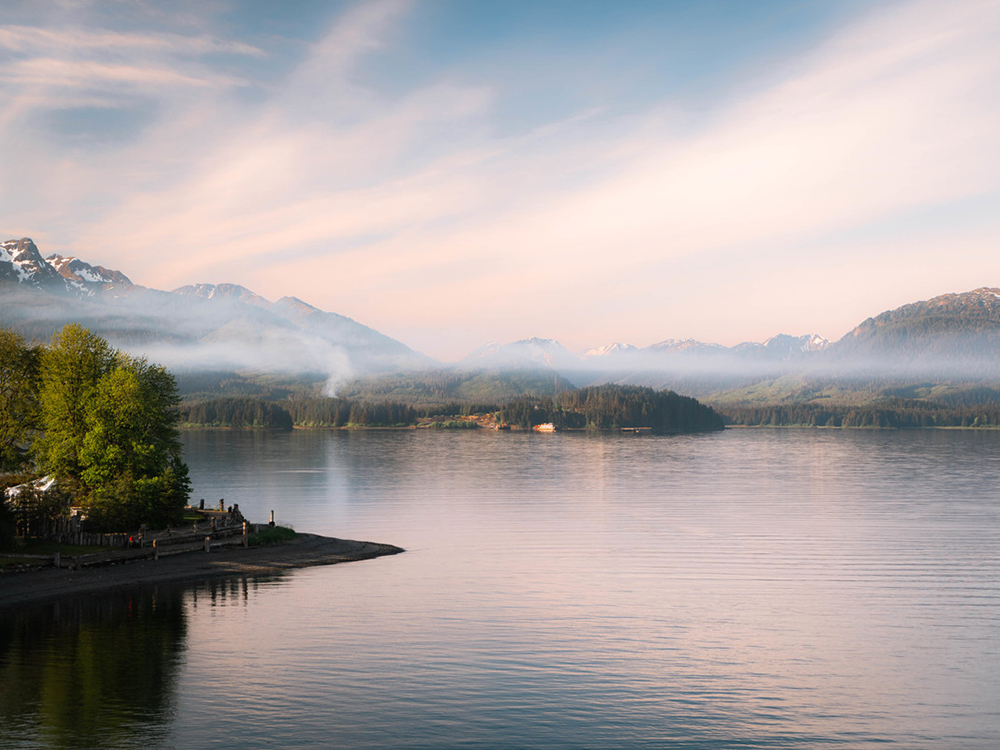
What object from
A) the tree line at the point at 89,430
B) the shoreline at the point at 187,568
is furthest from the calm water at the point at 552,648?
the tree line at the point at 89,430

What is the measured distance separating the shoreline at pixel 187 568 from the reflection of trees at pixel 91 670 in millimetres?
2001

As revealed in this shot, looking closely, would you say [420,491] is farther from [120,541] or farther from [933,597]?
[933,597]

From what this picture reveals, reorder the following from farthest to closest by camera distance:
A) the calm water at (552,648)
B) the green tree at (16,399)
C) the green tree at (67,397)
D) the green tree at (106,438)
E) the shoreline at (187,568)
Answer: the green tree at (16,399) → the green tree at (67,397) → the green tree at (106,438) → the shoreline at (187,568) → the calm water at (552,648)

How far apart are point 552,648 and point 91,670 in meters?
24.1

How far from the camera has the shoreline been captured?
51.6 meters

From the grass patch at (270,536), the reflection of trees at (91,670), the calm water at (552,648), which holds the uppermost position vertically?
the grass patch at (270,536)

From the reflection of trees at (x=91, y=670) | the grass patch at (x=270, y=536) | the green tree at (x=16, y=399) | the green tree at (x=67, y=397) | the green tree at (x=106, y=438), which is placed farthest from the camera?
the green tree at (x=16, y=399)

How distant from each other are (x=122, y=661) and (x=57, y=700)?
606 centimetres

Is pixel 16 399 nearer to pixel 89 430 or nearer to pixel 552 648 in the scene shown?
pixel 89 430

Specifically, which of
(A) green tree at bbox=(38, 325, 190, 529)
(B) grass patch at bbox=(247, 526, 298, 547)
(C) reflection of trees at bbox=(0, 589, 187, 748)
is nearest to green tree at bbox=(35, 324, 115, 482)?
(A) green tree at bbox=(38, 325, 190, 529)

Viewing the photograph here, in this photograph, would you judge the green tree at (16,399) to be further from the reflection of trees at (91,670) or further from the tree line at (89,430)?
the reflection of trees at (91,670)

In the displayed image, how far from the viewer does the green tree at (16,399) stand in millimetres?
72750

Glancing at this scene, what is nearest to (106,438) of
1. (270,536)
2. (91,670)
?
(270,536)

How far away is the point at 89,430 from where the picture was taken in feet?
237
